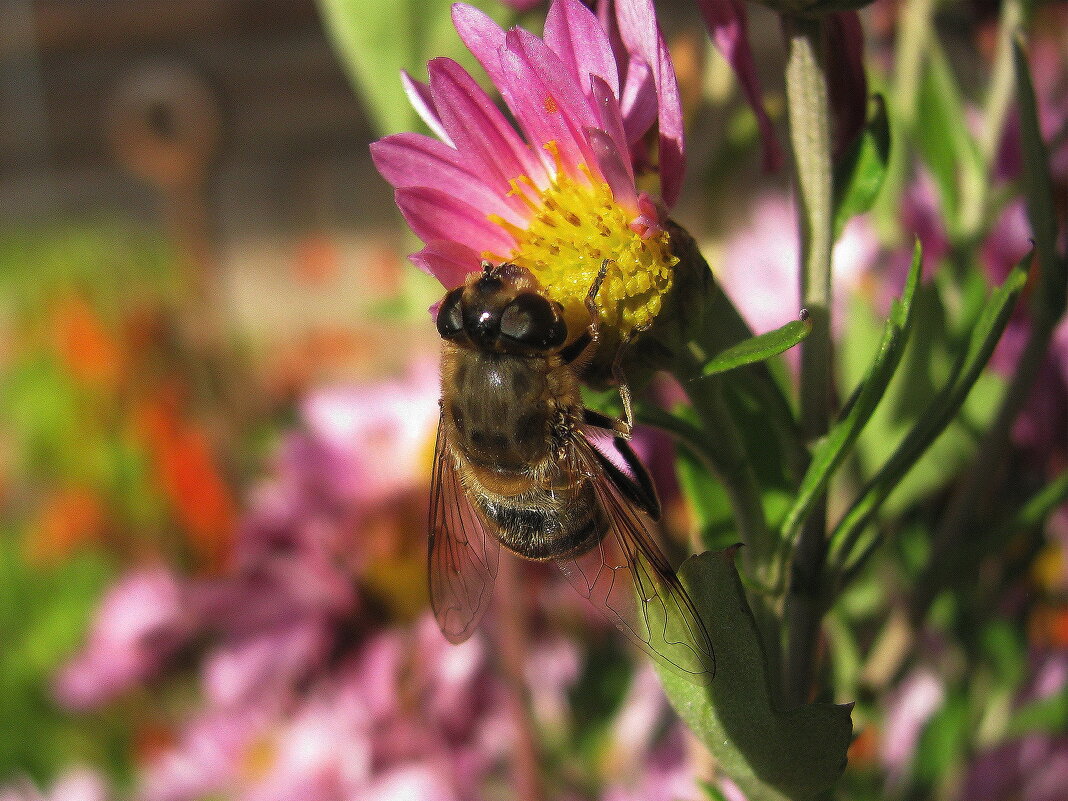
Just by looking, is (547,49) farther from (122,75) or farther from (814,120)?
(122,75)

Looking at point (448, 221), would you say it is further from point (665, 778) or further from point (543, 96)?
point (665, 778)

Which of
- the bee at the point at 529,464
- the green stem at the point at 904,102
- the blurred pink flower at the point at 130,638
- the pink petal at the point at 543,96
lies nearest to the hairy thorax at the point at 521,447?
the bee at the point at 529,464

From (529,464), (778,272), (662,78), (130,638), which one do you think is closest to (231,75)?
(130,638)

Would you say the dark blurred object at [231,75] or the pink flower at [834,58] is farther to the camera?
the dark blurred object at [231,75]

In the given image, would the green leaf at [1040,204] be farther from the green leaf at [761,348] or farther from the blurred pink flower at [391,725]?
the blurred pink flower at [391,725]

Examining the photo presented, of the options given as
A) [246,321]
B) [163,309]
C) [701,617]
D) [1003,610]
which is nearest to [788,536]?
[701,617]

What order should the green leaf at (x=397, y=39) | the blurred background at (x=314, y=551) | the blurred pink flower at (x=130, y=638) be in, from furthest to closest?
the blurred pink flower at (x=130, y=638), the blurred background at (x=314, y=551), the green leaf at (x=397, y=39)

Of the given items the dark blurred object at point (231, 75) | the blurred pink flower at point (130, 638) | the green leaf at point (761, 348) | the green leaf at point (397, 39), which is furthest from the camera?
the dark blurred object at point (231, 75)
